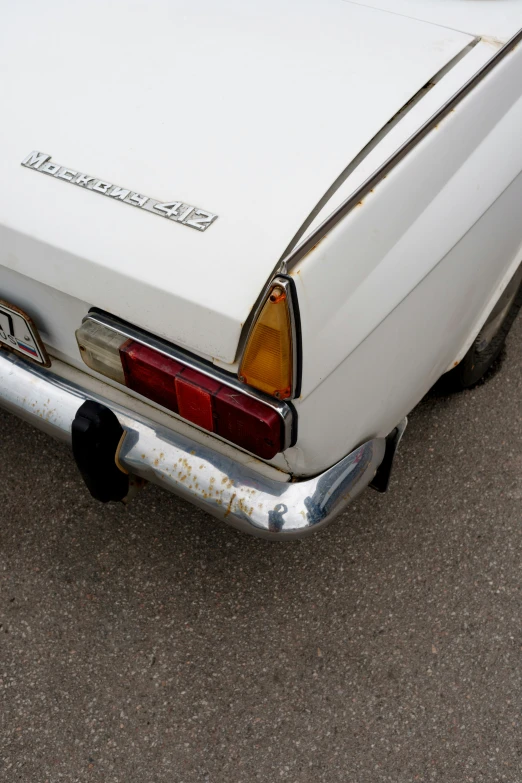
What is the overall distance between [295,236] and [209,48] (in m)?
0.65

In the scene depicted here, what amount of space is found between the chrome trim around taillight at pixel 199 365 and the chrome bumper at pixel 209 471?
192mm

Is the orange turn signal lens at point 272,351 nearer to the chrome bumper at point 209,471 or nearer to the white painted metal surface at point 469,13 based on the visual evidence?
the chrome bumper at point 209,471

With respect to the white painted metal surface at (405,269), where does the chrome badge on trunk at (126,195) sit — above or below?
above

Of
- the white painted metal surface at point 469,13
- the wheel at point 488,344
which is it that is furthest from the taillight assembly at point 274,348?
the wheel at point 488,344

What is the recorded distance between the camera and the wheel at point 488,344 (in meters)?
2.31

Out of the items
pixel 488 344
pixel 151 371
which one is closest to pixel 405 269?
pixel 151 371

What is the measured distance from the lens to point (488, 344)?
246 centimetres

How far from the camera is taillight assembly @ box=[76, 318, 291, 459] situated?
1382mm

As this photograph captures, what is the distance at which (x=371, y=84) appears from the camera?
156 centimetres

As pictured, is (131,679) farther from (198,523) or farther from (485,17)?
(485,17)

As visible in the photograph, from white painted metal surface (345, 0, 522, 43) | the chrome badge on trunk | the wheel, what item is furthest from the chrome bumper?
white painted metal surface (345, 0, 522, 43)

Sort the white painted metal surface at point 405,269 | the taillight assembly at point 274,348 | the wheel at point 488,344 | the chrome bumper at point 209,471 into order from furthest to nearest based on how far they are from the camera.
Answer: the wheel at point 488,344, the chrome bumper at point 209,471, the white painted metal surface at point 405,269, the taillight assembly at point 274,348

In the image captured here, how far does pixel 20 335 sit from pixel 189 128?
65 cm

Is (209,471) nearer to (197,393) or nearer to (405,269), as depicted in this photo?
(197,393)
